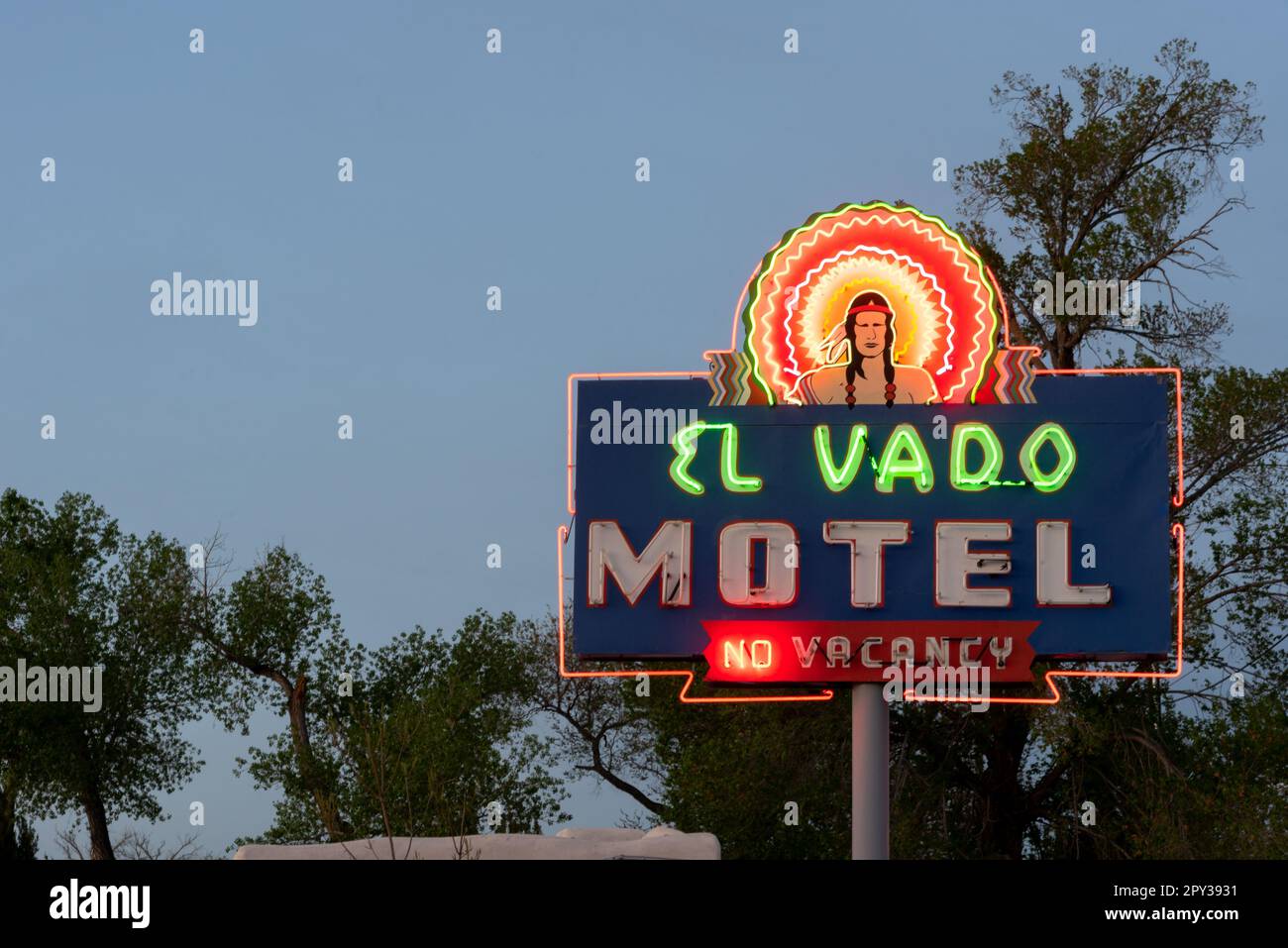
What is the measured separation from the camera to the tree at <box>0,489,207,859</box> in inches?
1512

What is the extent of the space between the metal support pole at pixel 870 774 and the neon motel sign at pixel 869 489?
0.44m

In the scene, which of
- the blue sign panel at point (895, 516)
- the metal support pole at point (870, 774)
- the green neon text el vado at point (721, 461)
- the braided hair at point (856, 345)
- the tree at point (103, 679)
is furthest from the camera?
the tree at point (103, 679)

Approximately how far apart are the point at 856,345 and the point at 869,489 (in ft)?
5.98

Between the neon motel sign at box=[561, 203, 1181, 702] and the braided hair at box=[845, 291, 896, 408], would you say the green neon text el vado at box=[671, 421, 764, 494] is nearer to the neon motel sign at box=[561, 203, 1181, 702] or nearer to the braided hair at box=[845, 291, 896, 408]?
the neon motel sign at box=[561, 203, 1181, 702]

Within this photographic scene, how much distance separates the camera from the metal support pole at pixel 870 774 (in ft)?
66.3

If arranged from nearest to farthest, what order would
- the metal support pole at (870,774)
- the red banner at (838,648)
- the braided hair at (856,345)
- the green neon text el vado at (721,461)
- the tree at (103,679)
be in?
the red banner at (838,648)
the metal support pole at (870,774)
the green neon text el vado at (721,461)
the braided hair at (856,345)
the tree at (103,679)

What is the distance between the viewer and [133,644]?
40.1 meters

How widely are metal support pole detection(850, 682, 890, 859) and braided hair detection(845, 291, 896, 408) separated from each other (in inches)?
138

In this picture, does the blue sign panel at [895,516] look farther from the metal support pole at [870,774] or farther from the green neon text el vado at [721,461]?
the metal support pole at [870,774]

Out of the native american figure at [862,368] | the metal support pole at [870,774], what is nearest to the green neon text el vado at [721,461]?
the native american figure at [862,368]

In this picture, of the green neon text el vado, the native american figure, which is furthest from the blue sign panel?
the native american figure

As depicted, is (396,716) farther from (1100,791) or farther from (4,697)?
(1100,791)

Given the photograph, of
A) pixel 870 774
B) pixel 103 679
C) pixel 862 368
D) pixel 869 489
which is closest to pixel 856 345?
pixel 862 368

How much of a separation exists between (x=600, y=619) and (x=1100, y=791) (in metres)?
11.4
